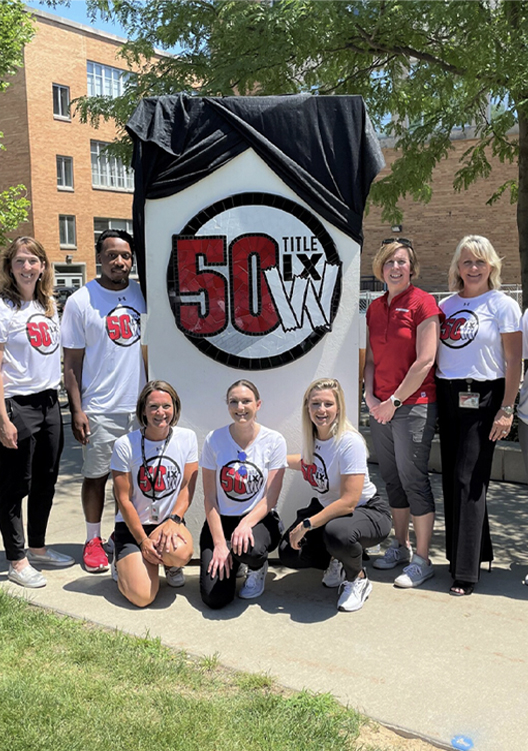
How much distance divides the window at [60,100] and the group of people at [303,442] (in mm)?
28382

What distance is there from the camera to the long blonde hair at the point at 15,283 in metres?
4.09

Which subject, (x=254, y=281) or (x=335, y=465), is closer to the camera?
(x=335, y=465)

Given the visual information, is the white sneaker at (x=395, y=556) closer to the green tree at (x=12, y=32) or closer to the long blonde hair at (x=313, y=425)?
the long blonde hair at (x=313, y=425)

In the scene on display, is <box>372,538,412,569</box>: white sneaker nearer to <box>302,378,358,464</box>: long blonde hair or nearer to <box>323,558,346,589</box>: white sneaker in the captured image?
<box>323,558,346,589</box>: white sneaker

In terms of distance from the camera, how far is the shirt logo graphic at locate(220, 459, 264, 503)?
157 inches

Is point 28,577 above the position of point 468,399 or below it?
below

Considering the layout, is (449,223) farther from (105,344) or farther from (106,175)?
(105,344)

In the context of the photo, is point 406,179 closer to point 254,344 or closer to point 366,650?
point 254,344

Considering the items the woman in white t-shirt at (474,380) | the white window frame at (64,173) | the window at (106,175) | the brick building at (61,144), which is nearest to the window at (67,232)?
the brick building at (61,144)

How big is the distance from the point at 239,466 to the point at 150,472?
1.63 ft

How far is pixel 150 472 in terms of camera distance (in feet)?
13.2

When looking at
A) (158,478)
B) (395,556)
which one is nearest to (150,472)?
(158,478)

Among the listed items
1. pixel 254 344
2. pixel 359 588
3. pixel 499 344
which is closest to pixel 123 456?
pixel 254 344

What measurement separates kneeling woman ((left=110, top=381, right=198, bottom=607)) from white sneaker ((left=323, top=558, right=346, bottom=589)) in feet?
2.62
